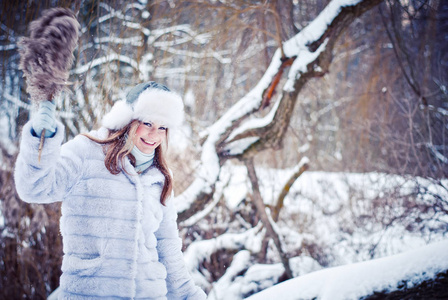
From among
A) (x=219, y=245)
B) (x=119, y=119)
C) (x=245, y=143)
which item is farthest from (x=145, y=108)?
(x=219, y=245)

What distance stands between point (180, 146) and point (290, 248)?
7.92ft

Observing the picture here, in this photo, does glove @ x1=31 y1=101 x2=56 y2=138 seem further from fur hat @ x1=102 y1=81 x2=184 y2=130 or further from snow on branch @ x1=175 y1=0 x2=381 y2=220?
snow on branch @ x1=175 y1=0 x2=381 y2=220

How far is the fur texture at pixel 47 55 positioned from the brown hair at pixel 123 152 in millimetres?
377

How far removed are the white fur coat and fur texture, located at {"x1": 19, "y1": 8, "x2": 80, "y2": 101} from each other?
18cm

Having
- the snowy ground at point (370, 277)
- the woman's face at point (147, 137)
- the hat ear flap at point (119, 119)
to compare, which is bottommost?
the snowy ground at point (370, 277)

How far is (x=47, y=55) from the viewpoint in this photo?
1.09 m

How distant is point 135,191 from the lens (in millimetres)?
1479

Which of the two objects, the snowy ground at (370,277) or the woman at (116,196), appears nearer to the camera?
the woman at (116,196)

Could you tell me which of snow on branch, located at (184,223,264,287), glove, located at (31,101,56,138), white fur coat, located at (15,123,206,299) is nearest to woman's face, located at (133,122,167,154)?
white fur coat, located at (15,123,206,299)

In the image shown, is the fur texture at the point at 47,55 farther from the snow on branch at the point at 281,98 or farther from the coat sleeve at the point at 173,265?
the snow on branch at the point at 281,98

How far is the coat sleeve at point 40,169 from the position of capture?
108cm

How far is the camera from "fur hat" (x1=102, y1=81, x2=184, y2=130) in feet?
5.17

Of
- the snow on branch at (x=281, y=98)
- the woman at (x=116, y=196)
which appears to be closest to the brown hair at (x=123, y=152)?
the woman at (x=116, y=196)

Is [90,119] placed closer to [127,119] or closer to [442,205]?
[127,119]
